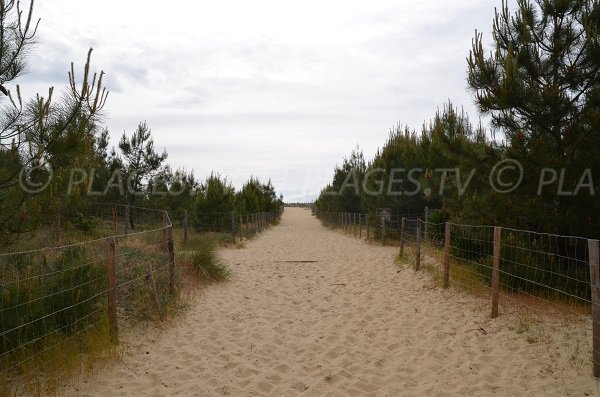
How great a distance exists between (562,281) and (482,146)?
8.94 feet

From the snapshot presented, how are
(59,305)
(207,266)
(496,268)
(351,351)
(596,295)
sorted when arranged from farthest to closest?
(207,266) → (496,268) → (351,351) → (59,305) → (596,295)

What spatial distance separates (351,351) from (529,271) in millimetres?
4012

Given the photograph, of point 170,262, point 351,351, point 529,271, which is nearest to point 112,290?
point 170,262

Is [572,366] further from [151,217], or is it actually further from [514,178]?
[151,217]

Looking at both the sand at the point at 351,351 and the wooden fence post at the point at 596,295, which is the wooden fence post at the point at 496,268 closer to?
the sand at the point at 351,351

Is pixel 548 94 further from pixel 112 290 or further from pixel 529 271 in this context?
pixel 112 290

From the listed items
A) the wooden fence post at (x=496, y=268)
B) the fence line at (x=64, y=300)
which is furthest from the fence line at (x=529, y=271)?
the fence line at (x=64, y=300)

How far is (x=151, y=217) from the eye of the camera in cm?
2069

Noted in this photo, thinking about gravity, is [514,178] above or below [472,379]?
above

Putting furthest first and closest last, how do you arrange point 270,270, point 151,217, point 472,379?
point 151,217, point 270,270, point 472,379

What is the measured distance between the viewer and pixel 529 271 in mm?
7844

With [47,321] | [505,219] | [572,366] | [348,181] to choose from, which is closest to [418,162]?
[505,219]

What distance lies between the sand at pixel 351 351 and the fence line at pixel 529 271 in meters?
0.41

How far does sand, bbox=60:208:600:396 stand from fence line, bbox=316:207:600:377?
0.41 meters
